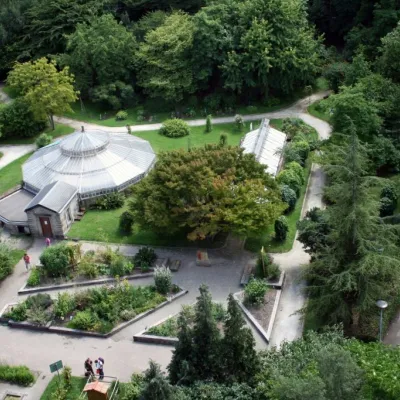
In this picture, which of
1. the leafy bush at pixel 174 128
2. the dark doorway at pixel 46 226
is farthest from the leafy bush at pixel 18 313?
the leafy bush at pixel 174 128

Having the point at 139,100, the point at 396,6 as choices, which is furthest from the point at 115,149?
the point at 396,6

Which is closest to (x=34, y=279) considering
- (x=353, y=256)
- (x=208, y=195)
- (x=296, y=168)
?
(x=208, y=195)

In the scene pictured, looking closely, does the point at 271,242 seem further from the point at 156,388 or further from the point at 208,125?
the point at 208,125

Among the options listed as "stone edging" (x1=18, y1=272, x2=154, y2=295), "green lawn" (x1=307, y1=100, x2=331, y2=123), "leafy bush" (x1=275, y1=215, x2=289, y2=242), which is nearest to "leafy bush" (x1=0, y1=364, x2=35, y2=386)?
"stone edging" (x1=18, y1=272, x2=154, y2=295)

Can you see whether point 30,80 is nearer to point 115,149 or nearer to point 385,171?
point 115,149

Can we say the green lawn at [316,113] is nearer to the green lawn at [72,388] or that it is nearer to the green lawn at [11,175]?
the green lawn at [11,175]

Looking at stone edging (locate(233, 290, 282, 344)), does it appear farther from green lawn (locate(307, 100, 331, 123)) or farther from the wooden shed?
green lawn (locate(307, 100, 331, 123))

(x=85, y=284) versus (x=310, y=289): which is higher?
(x=310, y=289)
